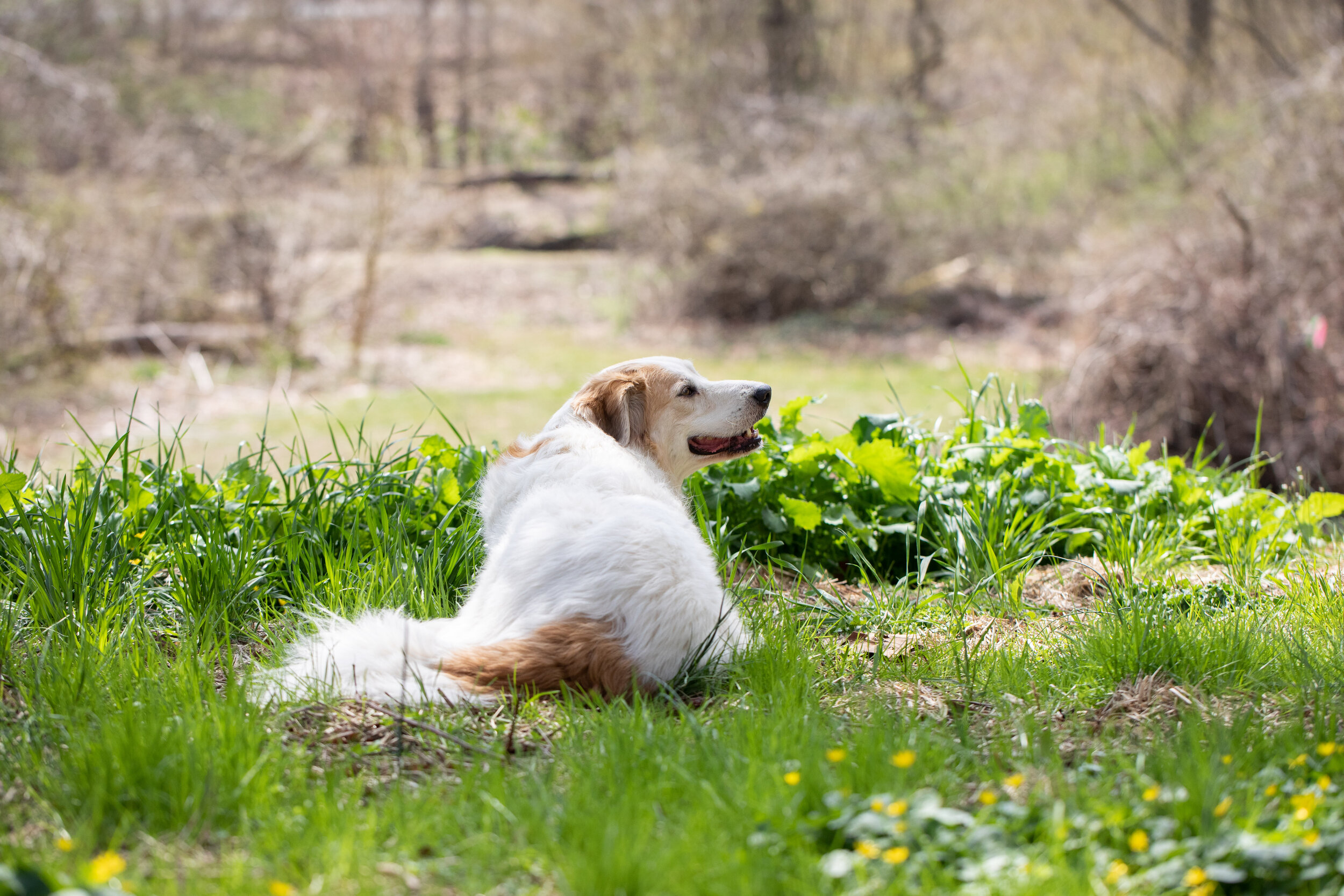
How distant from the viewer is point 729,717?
273 cm

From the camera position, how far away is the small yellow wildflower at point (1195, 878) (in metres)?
1.80

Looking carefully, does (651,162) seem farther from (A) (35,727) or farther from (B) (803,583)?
(A) (35,727)

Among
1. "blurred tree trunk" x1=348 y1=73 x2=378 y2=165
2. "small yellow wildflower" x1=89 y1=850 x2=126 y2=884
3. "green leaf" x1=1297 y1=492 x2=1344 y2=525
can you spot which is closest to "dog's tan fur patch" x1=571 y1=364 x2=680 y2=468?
"small yellow wildflower" x1=89 y1=850 x2=126 y2=884

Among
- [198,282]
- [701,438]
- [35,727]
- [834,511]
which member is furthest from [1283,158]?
[198,282]

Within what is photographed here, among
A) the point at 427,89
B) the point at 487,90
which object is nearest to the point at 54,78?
the point at 427,89

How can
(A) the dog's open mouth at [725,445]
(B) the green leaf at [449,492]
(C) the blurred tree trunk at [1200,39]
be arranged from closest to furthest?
(A) the dog's open mouth at [725,445] < (B) the green leaf at [449,492] < (C) the blurred tree trunk at [1200,39]

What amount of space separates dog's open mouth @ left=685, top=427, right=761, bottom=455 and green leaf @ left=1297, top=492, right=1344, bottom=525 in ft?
7.81

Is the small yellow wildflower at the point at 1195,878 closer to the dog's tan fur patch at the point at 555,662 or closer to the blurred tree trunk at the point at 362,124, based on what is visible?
the dog's tan fur patch at the point at 555,662

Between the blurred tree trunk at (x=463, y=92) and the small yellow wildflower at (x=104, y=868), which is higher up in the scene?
the blurred tree trunk at (x=463, y=92)

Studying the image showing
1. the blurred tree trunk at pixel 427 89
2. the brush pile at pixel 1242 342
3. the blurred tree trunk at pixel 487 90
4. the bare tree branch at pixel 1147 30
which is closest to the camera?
the brush pile at pixel 1242 342

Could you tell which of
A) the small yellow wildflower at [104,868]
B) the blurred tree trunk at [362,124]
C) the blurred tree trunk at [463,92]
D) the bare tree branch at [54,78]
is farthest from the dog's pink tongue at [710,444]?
the blurred tree trunk at [463,92]

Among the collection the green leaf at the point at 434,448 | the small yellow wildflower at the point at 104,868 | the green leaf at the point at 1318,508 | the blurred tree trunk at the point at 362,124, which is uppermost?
the blurred tree trunk at the point at 362,124

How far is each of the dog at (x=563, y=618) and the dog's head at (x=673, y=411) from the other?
0.95 ft

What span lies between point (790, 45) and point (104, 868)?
753 inches
